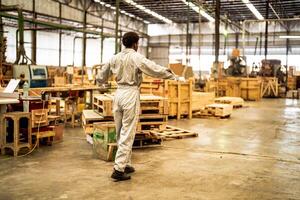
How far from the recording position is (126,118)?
190 inches

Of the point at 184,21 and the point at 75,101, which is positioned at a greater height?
the point at 184,21

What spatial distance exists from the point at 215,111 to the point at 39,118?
22.4 ft

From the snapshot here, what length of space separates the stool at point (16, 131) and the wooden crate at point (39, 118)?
143mm

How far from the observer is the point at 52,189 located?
4352mm

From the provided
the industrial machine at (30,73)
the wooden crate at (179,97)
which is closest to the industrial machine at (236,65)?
the wooden crate at (179,97)

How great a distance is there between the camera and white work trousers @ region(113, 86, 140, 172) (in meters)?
4.79

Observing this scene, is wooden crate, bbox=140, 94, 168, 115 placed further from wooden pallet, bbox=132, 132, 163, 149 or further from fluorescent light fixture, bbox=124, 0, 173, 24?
fluorescent light fixture, bbox=124, 0, 173, 24

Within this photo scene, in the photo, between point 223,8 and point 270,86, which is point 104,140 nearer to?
point 270,86

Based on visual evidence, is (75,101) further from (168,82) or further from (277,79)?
(277,79)

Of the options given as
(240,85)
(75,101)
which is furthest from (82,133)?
(240,85)

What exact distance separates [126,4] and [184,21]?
798 centimetres

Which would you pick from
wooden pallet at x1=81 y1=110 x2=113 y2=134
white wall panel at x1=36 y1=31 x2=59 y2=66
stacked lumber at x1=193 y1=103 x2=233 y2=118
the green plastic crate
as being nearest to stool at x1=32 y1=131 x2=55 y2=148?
wooden pallet at x1=81 y1=110 x2=113 y2=134

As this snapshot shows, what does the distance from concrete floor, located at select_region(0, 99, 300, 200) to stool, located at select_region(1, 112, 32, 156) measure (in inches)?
12.0

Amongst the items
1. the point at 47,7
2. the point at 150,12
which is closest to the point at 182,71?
the point at 47,7
